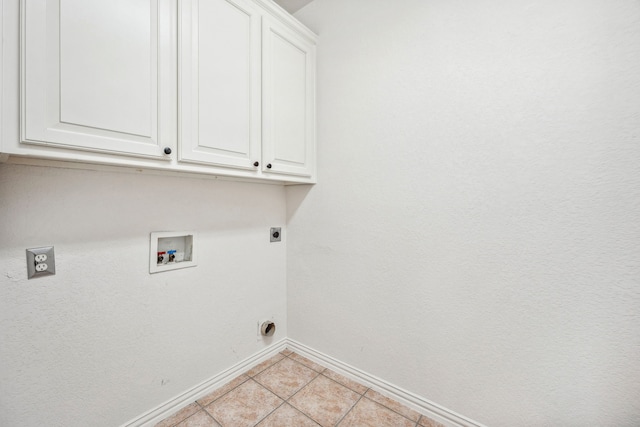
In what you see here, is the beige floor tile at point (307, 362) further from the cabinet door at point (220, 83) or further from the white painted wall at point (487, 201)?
the cabinet door at point (220, 83)

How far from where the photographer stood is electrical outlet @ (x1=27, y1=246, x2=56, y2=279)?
0.93 meters

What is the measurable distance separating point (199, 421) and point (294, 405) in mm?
474

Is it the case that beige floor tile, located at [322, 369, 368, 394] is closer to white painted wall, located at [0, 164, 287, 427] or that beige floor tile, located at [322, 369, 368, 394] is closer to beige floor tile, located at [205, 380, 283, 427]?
beige floor tile, located at [205, 380, 283, 427]

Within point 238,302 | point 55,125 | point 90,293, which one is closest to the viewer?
point 55,125

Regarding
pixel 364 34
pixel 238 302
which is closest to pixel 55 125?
pixel 238 302

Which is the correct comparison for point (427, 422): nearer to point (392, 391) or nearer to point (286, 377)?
point (392, 391)

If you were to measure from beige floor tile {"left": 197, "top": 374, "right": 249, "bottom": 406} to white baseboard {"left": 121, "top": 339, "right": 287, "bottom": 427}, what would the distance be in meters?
0.02

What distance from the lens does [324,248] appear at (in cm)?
170

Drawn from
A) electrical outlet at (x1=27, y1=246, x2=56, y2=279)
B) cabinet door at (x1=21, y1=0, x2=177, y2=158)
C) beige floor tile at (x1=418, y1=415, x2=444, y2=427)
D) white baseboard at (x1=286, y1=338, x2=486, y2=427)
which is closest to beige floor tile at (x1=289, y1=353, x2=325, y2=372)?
white baseboard at (x1=286, y1=338, x2=486, y2=427)

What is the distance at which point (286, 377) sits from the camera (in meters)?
1.57

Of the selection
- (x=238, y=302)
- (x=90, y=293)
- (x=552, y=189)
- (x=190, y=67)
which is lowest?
(x=238, y=302)

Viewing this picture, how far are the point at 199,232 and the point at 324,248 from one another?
782mm

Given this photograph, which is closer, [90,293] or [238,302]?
[90,293]

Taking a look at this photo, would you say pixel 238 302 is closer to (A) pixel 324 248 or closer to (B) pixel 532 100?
(A) pixel 324 248
